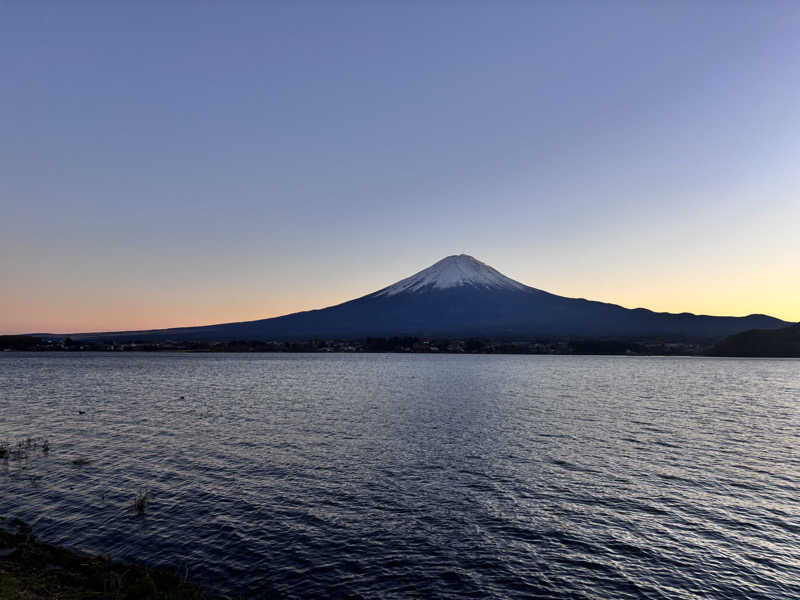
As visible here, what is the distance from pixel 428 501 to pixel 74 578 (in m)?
16.7

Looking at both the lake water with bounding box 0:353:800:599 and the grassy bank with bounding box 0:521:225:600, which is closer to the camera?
the grassy bank with bounding box 0:521:225:600

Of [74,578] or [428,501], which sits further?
[428,501]

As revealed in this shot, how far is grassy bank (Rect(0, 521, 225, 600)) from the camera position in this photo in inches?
631

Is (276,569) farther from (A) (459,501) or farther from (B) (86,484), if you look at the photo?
(B) (86,484)

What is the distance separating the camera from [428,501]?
2639 centimetres

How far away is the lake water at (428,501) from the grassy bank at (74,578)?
1.19 metres

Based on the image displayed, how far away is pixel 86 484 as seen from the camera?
96.9 feet

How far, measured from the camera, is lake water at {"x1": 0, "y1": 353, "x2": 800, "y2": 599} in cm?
1858

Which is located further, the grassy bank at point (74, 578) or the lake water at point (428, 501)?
the lake water at point (428, 501)

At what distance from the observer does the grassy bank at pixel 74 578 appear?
16.0 m

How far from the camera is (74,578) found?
17656mm

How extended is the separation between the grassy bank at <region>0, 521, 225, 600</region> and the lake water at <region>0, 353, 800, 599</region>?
1.19 m

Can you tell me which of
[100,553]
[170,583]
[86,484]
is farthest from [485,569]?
[86,484]

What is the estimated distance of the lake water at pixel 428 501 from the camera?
18578 mm
